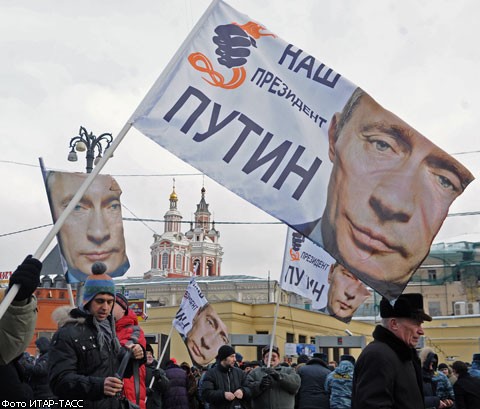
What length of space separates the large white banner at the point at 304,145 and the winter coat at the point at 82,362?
156 cm

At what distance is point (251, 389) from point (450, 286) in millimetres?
63656

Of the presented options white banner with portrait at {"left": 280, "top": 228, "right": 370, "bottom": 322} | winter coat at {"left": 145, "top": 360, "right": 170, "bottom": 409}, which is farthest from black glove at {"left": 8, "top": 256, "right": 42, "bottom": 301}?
white banner with portrait at {"left": 280, "top": 228, "right": 370, "bottom": 322}

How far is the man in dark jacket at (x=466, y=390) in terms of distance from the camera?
32.7ft

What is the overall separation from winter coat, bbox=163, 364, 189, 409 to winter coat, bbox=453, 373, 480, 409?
178 inches

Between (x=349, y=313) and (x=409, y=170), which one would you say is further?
(x=349, y=313)

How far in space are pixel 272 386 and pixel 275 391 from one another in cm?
9

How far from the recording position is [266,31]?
6.32m

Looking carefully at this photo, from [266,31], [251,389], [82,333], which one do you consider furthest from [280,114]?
[251,389]

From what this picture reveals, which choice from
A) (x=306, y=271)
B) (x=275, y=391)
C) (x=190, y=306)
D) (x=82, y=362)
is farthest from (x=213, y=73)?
(x=190, y=306)

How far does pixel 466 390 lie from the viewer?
1005 cm

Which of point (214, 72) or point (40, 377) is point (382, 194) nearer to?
point (214, 72)

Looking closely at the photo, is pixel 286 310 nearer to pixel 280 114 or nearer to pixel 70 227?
pixel 70 227

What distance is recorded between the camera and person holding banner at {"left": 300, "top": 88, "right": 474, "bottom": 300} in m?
5.71

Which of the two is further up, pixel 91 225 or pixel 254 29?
pixel 254 29
